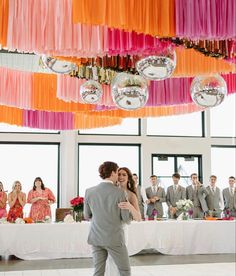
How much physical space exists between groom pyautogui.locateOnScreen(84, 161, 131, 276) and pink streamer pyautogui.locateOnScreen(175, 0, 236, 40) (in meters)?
1.29

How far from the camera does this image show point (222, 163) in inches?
582

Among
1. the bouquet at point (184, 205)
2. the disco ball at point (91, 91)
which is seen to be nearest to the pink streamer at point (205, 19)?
the disco ball at point (91, 91)

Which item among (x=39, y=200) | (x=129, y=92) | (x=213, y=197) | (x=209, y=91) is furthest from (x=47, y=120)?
(x=209, y=91)

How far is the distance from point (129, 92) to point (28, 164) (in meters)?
9.49

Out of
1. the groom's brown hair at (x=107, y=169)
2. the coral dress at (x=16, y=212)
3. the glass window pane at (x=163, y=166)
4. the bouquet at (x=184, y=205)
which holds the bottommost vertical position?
the coral dress at (x=16, y=212)

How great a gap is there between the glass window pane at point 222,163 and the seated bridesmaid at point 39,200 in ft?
21.3

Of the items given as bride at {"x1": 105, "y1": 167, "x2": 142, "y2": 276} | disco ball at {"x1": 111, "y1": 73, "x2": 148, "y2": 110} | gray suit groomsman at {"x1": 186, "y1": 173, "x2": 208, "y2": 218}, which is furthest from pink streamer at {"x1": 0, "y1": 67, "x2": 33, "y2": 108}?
gray suit groomsman at {"x1": 186, "y1": 173, "x2": 208, "y2": 218}

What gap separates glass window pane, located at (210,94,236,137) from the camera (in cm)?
1462

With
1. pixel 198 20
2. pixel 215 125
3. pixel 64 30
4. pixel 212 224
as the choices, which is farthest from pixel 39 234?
pixel 215 125

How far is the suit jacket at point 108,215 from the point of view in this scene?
163 inches

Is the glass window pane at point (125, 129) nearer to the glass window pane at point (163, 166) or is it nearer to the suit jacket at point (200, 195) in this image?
the glass window pane at point (163, 166)

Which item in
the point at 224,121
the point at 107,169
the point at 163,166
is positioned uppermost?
the point at 224,121

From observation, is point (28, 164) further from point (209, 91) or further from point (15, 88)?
point (209, 91)

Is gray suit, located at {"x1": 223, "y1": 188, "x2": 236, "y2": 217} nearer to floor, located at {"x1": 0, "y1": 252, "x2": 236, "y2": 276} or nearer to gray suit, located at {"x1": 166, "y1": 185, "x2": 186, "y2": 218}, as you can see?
gray suit, located at {"x1": 166, "y1": 185, "x2": 186, "y2": 218}
